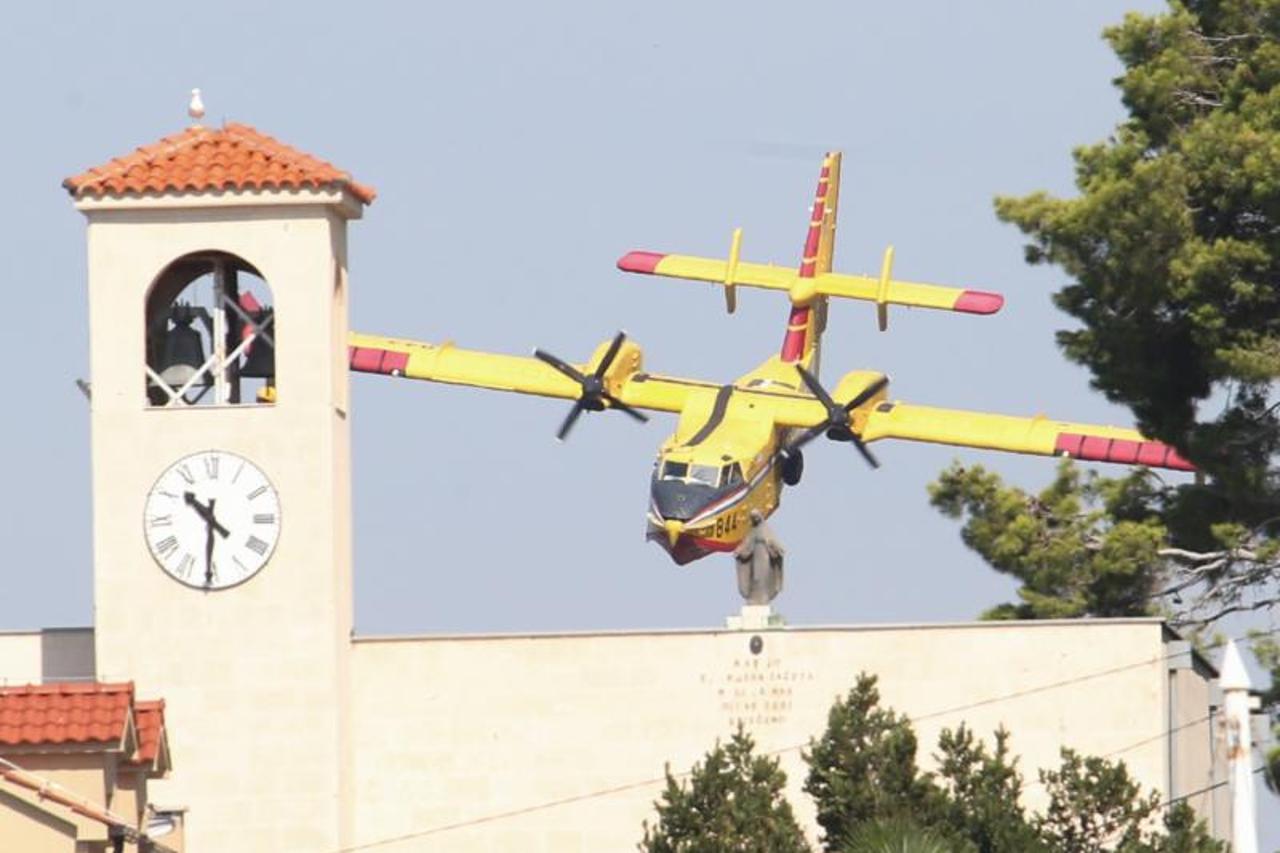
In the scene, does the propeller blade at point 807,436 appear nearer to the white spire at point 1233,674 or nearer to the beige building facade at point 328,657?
the beige building facade at point 328,657

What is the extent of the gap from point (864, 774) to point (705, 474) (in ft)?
111

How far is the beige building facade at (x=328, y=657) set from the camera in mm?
37188

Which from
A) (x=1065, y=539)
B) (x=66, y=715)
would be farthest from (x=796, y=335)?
(x=66, y=715)

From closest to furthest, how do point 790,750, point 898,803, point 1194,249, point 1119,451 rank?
1. point 898,803
2. point 790,750
3. point 1194,249
4. point 1119,451

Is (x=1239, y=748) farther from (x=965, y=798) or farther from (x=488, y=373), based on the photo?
(x=488, y=373)

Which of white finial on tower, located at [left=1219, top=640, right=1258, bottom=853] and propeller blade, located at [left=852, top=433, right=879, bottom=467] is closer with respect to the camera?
white finial on tower, located at [left=1219, top=640, right=1258, bottom=853]

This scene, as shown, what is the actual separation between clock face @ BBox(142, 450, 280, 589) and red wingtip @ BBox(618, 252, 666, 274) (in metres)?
38.4

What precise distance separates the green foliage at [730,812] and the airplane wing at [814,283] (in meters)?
38.7

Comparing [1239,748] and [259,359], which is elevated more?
[259,359]

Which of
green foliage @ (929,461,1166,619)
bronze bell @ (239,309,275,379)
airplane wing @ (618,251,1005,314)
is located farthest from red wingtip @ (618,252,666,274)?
bronze bell @ (239,309,275,379)

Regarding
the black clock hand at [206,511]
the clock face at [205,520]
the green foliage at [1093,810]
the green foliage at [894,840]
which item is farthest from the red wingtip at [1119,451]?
the green foliage at [894,840]

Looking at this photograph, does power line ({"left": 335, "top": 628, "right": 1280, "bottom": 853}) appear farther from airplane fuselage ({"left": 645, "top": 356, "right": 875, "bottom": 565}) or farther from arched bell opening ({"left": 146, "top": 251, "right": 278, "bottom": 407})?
airplane fuselage ({"left": 645, "top": 356, "right": 875, "bottom": 565})

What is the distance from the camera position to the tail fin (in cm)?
7862

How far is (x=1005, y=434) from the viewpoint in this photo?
6869 centimetres
